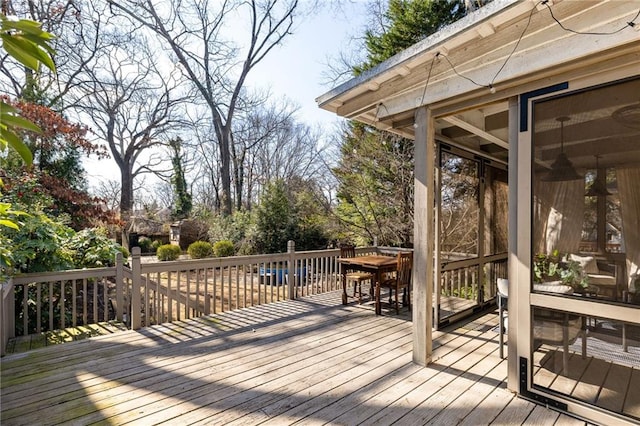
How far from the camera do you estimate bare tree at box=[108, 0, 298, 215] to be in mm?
14484

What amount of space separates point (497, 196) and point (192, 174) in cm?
1923

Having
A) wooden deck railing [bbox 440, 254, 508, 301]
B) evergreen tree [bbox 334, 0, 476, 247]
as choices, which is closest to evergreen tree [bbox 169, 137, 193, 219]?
evergreen tree [bbox 334, 0, 476, 247]

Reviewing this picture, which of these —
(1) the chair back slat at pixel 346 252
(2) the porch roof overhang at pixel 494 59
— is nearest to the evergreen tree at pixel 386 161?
(1) the chair back slat at pixel 346 252

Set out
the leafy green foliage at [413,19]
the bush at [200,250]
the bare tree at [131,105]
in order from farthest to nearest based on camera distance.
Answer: the bare tree at [131,105] < the bush at [200,250] < the leafy green foliage at [413,19]

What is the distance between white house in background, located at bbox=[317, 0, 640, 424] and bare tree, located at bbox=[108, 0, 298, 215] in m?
13.5

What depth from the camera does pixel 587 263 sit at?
238 centimetres

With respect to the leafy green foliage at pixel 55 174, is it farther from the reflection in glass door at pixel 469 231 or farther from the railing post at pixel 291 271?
the reflection in glass door at pixel 469 231

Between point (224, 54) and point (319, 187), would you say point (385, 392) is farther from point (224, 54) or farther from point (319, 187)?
point (224, 54)

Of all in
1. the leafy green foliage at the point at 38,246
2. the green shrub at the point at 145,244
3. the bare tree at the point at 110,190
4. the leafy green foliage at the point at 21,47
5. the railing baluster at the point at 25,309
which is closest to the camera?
the leafy green foliage at the point at 21,47

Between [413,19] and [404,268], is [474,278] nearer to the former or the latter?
[404,268]

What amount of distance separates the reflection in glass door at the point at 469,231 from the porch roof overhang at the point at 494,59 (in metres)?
1.09

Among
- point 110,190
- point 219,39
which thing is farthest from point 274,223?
point 110,190

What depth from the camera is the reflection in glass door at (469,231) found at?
4586 millimetres

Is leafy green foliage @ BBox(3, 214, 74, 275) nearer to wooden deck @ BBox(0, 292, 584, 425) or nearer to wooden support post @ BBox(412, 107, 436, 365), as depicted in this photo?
wooden deck @ BBox(0, 292, 584, 425)
